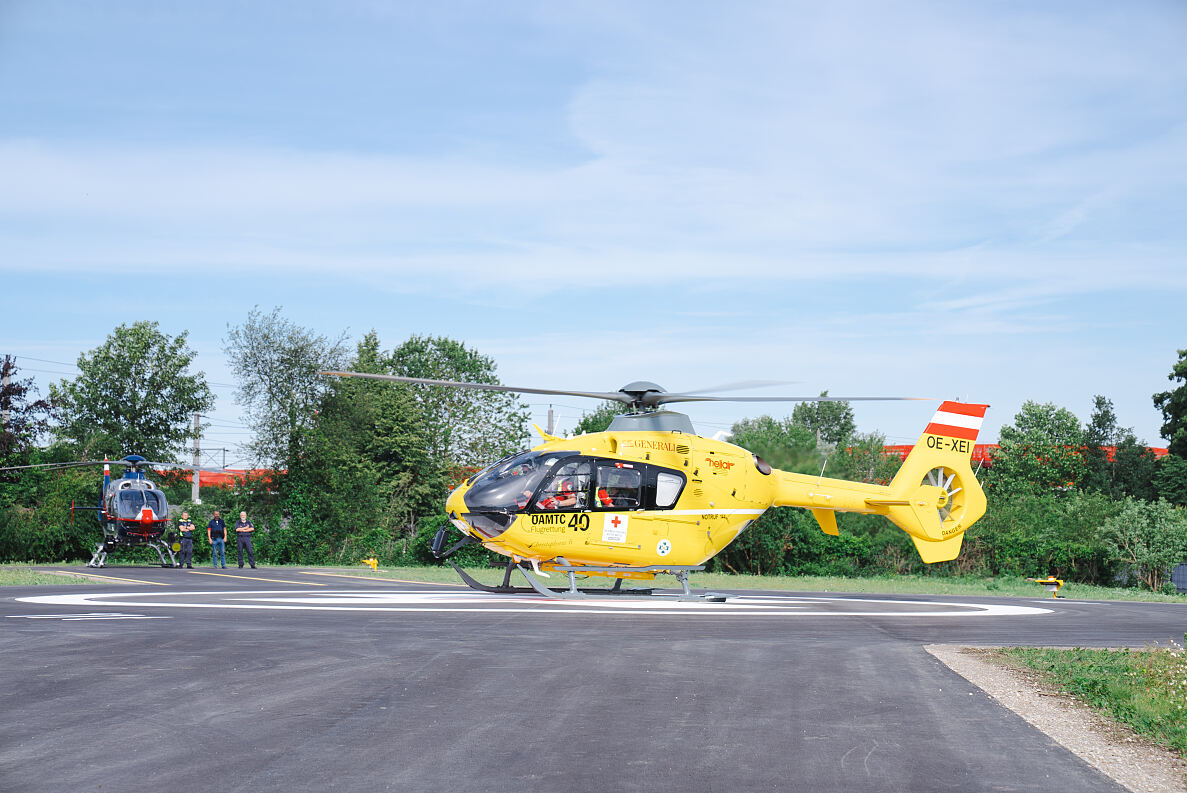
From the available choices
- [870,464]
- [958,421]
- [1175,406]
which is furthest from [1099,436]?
[958,421]

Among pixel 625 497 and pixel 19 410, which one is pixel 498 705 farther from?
pixel 19 410

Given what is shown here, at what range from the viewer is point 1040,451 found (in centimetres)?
8788

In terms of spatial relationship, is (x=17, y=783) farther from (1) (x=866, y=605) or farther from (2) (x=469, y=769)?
(1) (x=866, y=605)

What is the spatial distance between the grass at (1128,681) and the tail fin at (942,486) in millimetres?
8641

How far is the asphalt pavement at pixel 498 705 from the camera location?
7.20 meters

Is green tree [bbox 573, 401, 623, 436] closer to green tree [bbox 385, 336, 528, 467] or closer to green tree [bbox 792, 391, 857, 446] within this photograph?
green tree [bbox 385, 336, 528, 467]

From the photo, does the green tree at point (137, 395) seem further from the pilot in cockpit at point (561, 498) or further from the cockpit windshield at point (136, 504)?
the pilot in cockpit at point (561, 498)

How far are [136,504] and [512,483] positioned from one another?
80.2 ft

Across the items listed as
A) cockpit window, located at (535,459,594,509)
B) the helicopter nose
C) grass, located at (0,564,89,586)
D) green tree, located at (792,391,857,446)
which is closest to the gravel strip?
cockpit window, located at (535,459,594,509)

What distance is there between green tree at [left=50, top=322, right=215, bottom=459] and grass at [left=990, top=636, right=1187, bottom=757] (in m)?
57.5

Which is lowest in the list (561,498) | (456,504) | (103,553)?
(103,553)

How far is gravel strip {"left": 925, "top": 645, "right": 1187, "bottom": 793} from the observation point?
7.68 meters

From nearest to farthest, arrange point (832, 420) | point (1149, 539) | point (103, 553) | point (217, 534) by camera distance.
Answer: point (217, 534) → point (103, 553) → point (1149, 539) → point (832, 420)

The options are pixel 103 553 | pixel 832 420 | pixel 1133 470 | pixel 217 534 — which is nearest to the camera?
pixel 217 534
